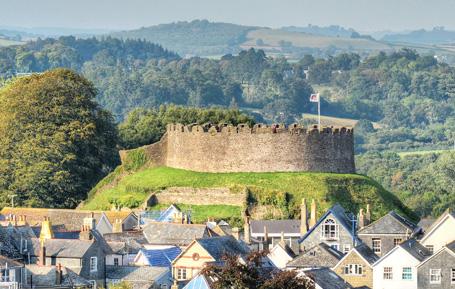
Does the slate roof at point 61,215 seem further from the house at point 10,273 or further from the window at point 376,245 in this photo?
the house at point 10,273

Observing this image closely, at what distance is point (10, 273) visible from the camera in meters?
66.1

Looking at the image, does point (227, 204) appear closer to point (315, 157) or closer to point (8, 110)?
point (315, 157)

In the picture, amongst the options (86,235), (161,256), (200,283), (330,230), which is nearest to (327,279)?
(200,283)

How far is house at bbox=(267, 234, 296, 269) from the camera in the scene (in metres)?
82.9

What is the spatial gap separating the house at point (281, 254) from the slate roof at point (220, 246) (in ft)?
19.7

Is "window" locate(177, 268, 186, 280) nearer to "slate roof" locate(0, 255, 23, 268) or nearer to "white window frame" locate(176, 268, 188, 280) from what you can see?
"white window frame" locate(176, 268, 188, 280)

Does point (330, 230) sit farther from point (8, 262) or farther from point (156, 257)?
point (8, 262)

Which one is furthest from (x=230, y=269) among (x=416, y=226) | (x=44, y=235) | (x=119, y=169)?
(x=119, y=169)

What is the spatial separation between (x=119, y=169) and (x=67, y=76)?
39.9 feet

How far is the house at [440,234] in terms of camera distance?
79688 mm

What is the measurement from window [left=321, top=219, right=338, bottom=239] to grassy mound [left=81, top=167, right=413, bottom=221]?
10890mm

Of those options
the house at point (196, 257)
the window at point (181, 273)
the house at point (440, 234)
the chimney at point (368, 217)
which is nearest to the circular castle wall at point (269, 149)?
the chimney at point (368, 217)

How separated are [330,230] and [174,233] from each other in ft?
25.0

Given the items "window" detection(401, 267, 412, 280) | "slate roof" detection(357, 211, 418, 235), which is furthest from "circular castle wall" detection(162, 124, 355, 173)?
"window" detection(401, 267, 412, 280)
